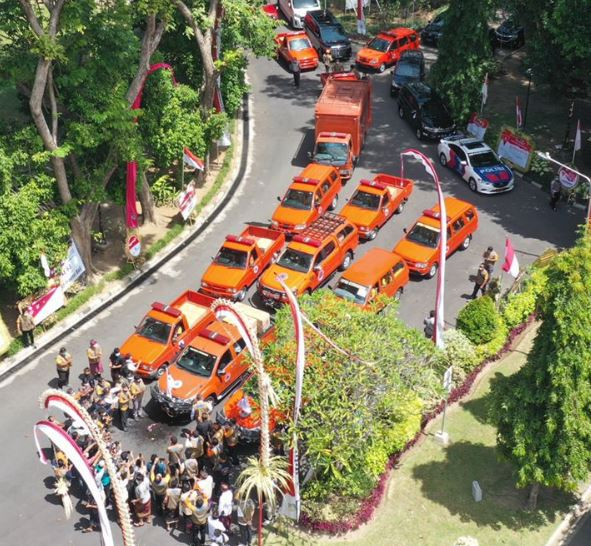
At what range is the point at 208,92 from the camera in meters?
35.4

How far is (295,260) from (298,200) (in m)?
4.46

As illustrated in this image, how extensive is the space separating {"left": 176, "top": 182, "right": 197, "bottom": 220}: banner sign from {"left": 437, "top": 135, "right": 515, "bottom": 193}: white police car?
12217mm

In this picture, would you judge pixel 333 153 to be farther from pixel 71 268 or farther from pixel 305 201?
pixel 71 268

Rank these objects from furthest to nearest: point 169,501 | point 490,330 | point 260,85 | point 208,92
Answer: point 260,85
point 208,92
point 490,330
point 169,501

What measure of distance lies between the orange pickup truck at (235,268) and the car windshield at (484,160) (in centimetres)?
1155

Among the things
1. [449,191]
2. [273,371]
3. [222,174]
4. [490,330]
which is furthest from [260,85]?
[273,371]

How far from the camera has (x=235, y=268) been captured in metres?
29.3

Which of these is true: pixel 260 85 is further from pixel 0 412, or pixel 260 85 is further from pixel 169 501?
pixel 169 501

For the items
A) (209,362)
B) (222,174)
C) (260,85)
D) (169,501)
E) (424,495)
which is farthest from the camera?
(260,85)

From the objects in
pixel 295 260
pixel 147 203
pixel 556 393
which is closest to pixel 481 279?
pixel 295 260

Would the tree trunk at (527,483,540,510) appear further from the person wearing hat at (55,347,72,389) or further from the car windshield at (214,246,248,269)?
the person wearing hat at (55,347,72,389)

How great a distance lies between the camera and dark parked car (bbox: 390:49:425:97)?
4416cm

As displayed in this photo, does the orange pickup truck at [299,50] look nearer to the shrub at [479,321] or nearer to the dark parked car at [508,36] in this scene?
the dark parked car at [508,36]

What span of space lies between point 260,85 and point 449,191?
1549 centimetres
